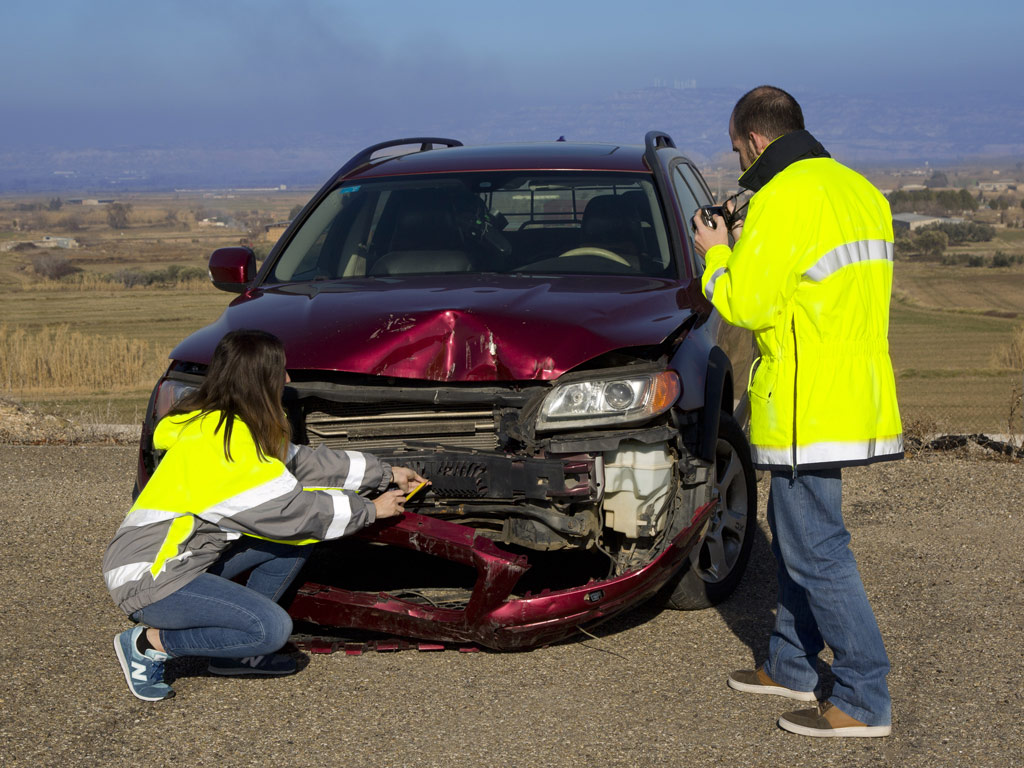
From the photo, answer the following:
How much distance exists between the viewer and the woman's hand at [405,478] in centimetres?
412

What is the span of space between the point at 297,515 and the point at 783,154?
192 centimetres

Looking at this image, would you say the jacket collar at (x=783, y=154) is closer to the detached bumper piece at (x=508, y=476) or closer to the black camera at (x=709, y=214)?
the black camera at (x=709, y=214)

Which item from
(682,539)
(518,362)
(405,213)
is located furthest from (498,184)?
(682,539)

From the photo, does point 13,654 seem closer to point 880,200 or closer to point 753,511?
point 753,511

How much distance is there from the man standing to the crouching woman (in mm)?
1325

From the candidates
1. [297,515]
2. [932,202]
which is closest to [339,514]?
[297,515]

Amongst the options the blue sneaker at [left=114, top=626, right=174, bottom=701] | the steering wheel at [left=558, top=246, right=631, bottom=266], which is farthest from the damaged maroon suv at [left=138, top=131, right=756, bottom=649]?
the blue sneaker at [left=114, top=626, right=174, bottom=701]

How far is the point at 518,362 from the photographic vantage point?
4.19 m

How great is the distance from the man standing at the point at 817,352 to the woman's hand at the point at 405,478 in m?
1.17

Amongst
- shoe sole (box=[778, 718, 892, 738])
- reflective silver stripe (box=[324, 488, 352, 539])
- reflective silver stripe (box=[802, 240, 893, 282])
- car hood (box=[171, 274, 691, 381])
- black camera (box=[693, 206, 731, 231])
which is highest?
black camera (box=[693, 206, 731, 231])

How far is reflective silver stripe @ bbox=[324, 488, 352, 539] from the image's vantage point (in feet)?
13.0

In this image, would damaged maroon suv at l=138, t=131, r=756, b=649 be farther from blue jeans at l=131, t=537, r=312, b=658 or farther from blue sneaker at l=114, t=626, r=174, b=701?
blue sneaker at l=114, t=626, r=174, b=701

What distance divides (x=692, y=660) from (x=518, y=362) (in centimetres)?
131

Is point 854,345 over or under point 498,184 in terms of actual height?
under
